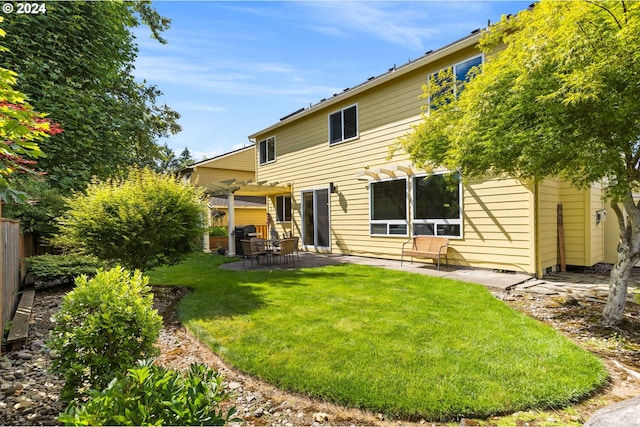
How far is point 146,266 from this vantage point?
6582 mm

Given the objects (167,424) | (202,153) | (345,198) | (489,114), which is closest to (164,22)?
(345,198)

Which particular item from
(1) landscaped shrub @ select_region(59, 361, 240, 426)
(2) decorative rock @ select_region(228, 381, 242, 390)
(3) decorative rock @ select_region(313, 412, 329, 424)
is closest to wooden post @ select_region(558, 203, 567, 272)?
(3) decorative rock @ select_region(313, 412, 329, 424)

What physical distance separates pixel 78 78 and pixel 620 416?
1306 cm

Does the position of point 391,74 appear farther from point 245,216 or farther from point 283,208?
point 245,216

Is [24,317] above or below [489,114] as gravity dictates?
below

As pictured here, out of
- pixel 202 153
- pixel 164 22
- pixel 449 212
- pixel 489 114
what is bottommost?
pixel 449 212

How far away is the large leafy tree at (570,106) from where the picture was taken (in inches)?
137

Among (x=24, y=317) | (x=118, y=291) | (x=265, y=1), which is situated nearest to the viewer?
(x=118, y=291)

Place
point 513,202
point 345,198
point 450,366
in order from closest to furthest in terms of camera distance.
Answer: point 450,366 → point 513,202 → point 345,198

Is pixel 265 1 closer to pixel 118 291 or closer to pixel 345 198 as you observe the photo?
pixel 118 291

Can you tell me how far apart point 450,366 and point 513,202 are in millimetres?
5840

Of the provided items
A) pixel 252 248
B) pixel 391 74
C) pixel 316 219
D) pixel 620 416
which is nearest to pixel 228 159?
pixel 316 219

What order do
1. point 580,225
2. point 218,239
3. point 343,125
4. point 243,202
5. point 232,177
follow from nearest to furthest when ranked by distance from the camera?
point 580,225, point 343,125, point 218,239, point 232,177, point 243,202

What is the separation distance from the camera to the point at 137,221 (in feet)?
19.9
